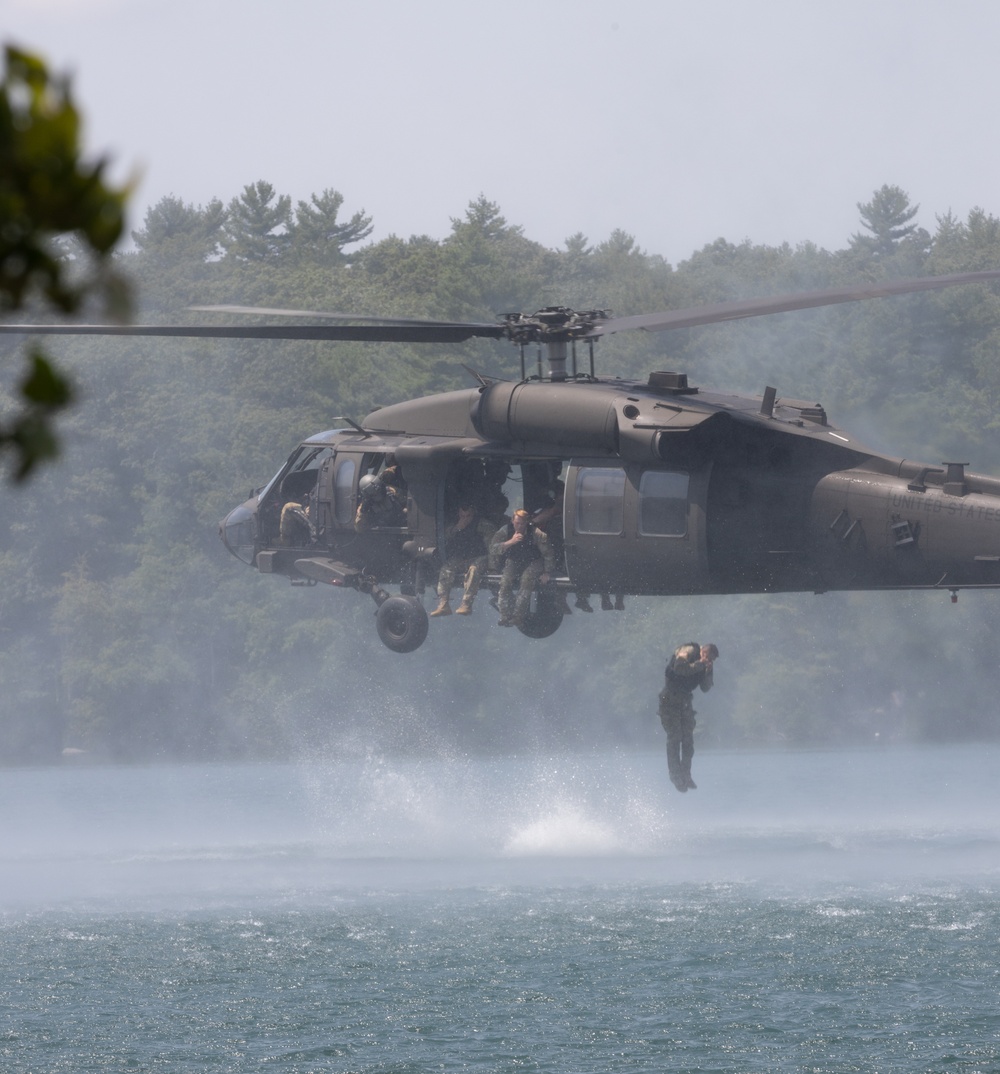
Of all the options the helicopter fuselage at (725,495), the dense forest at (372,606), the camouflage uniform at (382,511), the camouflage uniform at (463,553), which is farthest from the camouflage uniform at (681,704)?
the dense forest at (372,606)

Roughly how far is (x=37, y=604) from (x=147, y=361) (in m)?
13.2

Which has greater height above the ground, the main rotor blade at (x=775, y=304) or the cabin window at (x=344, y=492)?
the main rotor blade at (x=775, y=304)

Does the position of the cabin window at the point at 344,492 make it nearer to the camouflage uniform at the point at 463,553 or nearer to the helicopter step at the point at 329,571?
the helicopter step at the point at 329,571

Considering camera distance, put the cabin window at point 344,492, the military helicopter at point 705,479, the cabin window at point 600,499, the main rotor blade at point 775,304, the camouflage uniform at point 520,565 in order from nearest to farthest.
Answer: the main rotor blade at point 775,304, the military helicopter at point 705,479, the cabin window at point 600,499, the camouflage uniform at point 520,565, the cabin window at point 344,492

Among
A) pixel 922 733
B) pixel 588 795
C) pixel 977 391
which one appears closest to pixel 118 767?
pixel 588 795

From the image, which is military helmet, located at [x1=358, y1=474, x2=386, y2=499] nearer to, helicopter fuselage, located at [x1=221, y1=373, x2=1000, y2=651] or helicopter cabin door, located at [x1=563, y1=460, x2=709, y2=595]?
helicopter fuselage, located at [x1=221, y1=373, x2=1000, y2=651]

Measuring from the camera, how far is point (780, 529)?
18.6m

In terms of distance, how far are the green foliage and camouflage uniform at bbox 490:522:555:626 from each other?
17565mm

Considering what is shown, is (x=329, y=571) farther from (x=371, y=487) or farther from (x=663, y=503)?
(x=663, y=503)

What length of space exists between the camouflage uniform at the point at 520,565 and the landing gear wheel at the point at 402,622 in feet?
4.44

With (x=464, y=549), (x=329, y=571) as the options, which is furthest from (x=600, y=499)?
(x=329, y=571)

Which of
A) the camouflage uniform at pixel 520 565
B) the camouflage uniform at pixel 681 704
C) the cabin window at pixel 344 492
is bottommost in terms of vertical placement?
the camouflage uniform at pixel 681 704

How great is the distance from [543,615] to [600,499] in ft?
8.24

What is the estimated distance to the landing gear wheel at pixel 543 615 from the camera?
818 inches
